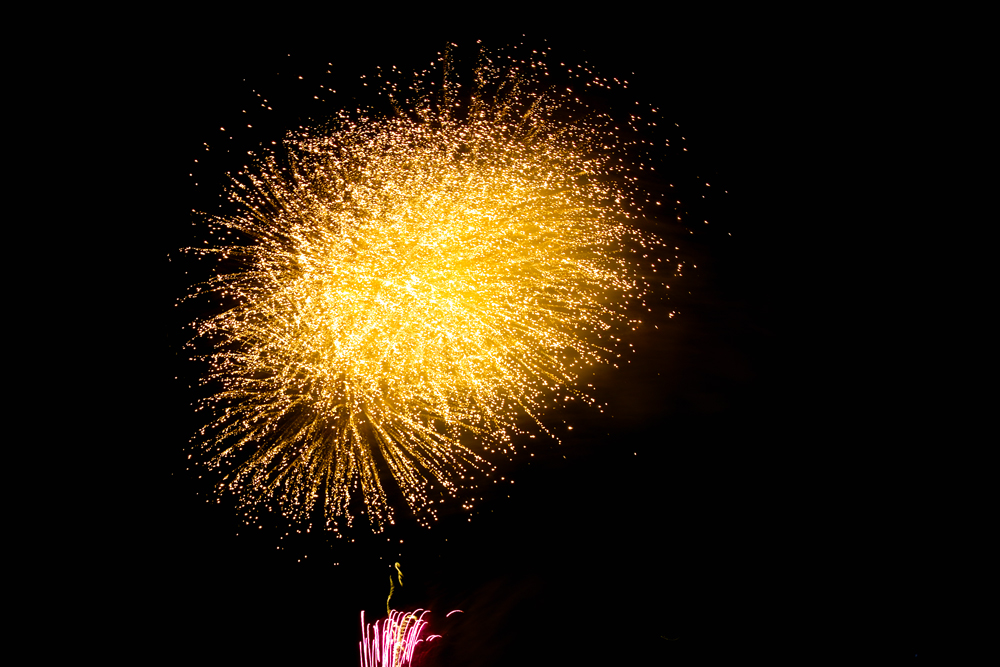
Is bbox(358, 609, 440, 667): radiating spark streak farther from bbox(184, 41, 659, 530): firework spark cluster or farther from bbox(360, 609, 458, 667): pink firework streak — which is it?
bbox(184, 41, 659, 530): firework spark cluster

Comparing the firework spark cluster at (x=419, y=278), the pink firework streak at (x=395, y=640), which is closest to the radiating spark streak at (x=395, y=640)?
the pink firework streak at (x=395, y=640)

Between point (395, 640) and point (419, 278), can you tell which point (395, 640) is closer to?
point (395, 640)

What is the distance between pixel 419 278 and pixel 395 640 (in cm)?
245

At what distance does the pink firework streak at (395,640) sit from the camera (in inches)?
134

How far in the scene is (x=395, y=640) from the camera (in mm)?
3434

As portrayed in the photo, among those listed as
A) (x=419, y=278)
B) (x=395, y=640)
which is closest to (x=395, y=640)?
(x=395, y=640)

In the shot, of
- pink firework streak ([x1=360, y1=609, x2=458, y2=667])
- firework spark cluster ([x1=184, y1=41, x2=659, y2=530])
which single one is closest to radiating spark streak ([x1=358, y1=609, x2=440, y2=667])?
pink firework streak ([x1=360, y1=609, x2=458, y2=667])

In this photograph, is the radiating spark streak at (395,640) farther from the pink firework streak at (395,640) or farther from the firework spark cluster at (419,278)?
the firework spark cluster at (419,278)

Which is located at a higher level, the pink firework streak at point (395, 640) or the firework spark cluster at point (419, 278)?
the firework spark cluster at point (419, 278)

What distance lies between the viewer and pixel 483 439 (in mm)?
3568

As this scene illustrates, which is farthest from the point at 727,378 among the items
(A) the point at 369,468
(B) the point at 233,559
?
(B) the point at 233,559

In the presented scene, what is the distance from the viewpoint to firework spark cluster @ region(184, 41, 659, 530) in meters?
2.70

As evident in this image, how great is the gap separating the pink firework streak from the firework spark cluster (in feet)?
4.37

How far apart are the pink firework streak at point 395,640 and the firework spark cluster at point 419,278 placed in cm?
133
